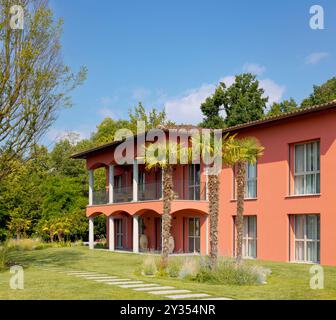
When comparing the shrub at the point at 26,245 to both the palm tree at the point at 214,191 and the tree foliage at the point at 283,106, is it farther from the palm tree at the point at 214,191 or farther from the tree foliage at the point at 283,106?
the tree foliage at the point at 283,106

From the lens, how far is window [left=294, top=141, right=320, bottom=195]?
23.7m

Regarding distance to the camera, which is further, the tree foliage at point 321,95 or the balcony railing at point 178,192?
the tree foliage at point 321,95

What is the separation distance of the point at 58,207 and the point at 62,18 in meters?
26.5

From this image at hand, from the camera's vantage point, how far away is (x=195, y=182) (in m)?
31.4

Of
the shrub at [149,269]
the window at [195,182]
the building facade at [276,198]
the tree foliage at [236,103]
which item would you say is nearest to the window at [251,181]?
the building facade at [276,198]

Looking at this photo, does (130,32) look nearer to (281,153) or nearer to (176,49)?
(176,49)

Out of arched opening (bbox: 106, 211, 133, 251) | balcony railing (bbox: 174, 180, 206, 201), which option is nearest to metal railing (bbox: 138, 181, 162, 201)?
balcony railing (bbox: 174, 180, 206, 201)

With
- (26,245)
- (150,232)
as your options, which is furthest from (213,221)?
(26,245)

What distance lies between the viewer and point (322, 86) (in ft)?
162

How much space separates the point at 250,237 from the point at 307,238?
3.84 metres

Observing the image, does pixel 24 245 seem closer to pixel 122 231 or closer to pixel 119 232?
pixel 119 232

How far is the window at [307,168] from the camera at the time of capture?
2370 centimetres

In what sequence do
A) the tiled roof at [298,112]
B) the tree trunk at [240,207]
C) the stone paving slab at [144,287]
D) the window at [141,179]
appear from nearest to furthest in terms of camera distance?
the stone paving slab at [144,287], the tree trunk at [240,207], the tiled roof at [298,112], the window at [141,179]
